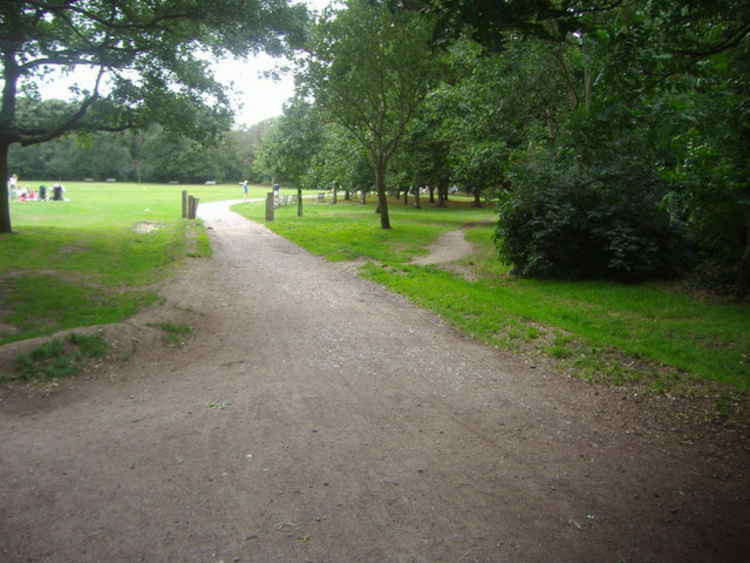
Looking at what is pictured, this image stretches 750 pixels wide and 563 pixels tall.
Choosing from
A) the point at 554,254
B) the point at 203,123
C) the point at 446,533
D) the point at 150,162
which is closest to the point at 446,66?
the point at 203,123

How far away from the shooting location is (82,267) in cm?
1291

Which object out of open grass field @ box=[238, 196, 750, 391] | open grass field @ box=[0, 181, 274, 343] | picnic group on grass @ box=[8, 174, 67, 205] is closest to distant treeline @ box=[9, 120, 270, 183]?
picnic group on grass @ box=[8, 174, 67, 205]

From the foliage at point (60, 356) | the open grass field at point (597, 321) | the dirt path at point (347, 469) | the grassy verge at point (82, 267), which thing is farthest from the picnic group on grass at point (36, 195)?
the dirt path at point (347, 469)

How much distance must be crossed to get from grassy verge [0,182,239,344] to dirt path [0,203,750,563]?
2.54 m

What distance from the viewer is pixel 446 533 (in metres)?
3.38

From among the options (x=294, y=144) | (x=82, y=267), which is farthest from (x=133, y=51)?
(x=294, y=144)

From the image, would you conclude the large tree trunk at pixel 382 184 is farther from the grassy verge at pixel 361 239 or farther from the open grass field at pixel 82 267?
the open grass field at pixel 82 267

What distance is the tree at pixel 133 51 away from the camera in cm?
1266

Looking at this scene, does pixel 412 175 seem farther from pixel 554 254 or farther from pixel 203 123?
pixel 554 254

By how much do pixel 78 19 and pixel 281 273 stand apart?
1052cm

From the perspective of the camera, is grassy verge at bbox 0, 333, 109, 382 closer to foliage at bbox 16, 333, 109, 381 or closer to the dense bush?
foliage at bbox 16, 333, 109, 381

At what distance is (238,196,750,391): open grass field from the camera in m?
6.53

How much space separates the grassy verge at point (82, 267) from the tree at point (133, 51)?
138 inches

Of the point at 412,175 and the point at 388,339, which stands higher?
the point at 412,175
